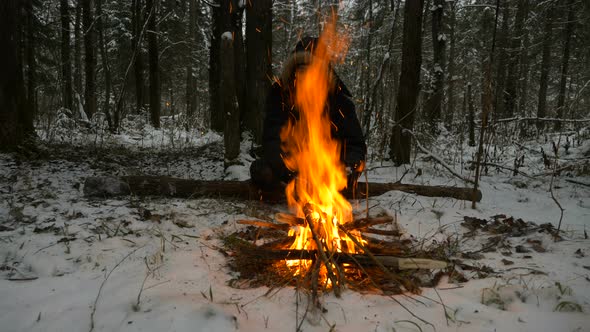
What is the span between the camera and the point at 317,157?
131 inches

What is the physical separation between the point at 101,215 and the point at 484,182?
517cm

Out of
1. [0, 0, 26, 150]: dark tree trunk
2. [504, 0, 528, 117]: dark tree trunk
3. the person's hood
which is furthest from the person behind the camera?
[504, 0, 528, 117]: dark tree trunk

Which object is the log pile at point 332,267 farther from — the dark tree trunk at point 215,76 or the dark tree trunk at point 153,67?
the dark tree trunk at point 153,67

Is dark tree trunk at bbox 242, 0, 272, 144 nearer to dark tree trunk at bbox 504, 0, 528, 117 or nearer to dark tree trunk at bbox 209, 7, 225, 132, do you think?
dark tree trunk at bbox 209, 7, 225, 132

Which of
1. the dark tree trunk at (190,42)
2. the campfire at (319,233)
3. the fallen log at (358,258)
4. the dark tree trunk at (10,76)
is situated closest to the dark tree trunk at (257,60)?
the campfire at (319,233)

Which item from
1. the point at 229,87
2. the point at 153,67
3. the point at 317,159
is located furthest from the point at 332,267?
the point at 153,67

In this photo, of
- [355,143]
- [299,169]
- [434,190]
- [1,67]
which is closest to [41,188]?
[1,67]

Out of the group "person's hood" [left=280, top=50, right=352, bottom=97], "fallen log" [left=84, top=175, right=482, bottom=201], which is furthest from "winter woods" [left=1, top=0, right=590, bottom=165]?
"fallen log" [left=84, top=175, right=482, bottom=201]

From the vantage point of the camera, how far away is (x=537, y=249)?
2.79m

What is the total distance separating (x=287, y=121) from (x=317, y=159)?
1.08 m

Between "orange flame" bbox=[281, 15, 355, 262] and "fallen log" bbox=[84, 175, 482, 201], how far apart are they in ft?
1.87

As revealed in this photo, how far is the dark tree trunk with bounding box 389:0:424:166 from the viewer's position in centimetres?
587

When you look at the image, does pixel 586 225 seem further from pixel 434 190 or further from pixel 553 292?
pixel 553 292

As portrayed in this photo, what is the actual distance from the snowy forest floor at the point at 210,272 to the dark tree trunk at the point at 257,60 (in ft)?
8.90
